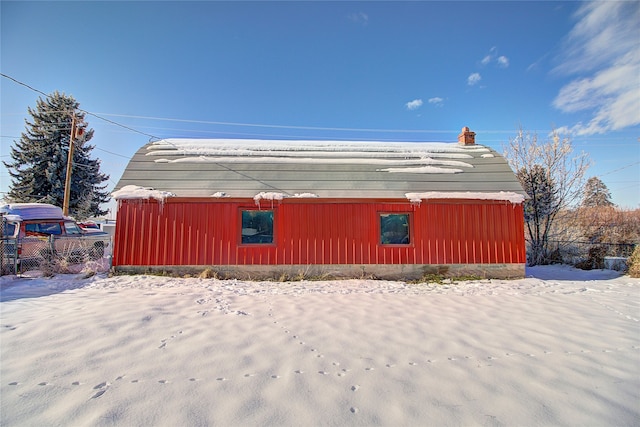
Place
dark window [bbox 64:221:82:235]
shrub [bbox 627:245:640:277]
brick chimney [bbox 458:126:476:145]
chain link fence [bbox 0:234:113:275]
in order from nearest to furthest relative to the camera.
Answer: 1. chain link fence [bbox 0:234:113:275]
2. shrub [bbox 627:245:640:277]
3. dark window [bbox 64:221:82:235]
4. brick chimney [bbox 458:126:476:145]

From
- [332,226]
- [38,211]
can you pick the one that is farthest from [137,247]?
[332,226]

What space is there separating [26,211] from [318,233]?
9971mm

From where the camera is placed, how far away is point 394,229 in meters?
9.69

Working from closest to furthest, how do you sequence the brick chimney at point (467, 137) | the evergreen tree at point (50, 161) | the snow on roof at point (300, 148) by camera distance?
the snow on roof at point (300, 148) → the brick chimney at point (467, 137) → the evergreen tree at point (50, 161)

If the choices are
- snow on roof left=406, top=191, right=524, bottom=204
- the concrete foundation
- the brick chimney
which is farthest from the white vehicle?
the brick chimney

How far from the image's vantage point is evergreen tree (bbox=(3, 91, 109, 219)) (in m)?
20.9

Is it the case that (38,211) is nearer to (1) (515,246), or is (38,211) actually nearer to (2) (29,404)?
(2) (29,404)

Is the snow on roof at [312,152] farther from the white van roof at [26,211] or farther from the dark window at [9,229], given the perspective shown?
the dark window at [9,229]

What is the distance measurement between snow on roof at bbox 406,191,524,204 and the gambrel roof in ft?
0.11

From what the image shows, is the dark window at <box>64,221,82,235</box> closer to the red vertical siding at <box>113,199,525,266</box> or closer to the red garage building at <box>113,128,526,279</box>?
the red garage building at <box>113,128,526,279</box>

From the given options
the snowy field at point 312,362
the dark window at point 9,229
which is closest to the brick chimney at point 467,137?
the snowy field at point 312,362

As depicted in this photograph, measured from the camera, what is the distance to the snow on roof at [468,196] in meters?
9.56

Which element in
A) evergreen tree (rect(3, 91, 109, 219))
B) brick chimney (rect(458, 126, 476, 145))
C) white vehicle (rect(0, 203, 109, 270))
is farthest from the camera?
evergreen tree (rect(3, 91, 109, 219))

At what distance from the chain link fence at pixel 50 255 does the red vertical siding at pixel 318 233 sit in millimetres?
1272
